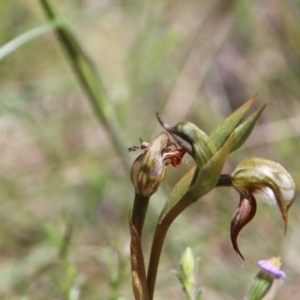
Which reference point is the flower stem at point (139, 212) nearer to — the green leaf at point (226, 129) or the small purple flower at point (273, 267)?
the green leaf at point (226, 129)

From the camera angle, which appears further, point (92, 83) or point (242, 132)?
point (92, 83)

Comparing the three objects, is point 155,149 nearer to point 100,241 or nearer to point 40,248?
point 40,248

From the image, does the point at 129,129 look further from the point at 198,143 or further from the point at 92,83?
the point at 198,143

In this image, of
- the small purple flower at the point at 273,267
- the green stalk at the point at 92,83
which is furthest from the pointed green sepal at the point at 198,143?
the green stalk at the point at 92,83

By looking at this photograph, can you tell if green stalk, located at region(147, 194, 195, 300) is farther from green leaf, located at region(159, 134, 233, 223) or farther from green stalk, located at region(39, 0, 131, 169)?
green stalk, located at region(39, 0, 131, 169)

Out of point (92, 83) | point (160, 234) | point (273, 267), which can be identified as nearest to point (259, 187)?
point (160, 234)

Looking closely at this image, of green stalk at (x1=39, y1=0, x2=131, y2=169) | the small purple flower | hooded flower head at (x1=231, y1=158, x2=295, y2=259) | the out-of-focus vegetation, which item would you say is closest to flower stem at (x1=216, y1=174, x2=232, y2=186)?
hooded flower head at (x1=231, y1=158, x2=295, y2=259)
